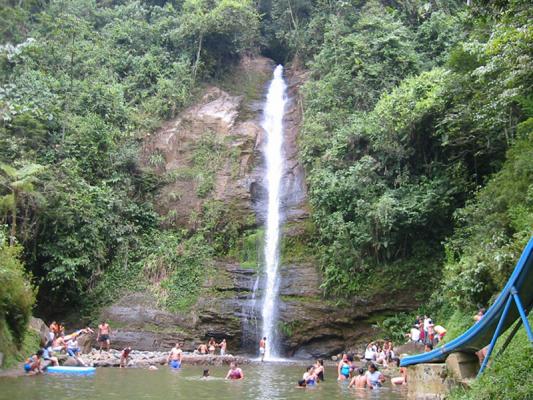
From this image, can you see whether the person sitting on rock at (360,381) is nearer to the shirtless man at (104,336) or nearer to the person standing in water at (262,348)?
the person standing in water at (262,348)

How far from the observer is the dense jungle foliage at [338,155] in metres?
17.5

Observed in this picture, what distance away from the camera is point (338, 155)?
2564cm

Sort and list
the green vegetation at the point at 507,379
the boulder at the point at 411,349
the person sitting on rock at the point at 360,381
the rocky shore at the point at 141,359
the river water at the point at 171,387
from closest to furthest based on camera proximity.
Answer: the green vegetation at the point at 507,379 < the river water at the point at 171,387 < the person sitting on rock at the point at 360,381 < the boulder at the point at 411,349 < the rocky shore at the point at 141,359

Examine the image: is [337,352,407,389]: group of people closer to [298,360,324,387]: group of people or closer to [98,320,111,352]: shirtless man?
[298,360,324,387]: group of people

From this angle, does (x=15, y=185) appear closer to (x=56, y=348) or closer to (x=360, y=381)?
(x=56, y=348)

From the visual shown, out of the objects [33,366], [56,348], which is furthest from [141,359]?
[33,366]

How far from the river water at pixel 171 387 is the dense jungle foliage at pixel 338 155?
4.60 meters

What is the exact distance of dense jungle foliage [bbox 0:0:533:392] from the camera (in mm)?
17453

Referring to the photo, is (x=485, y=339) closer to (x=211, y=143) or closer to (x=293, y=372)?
(x=293, y=372)

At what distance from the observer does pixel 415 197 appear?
21.7 metres

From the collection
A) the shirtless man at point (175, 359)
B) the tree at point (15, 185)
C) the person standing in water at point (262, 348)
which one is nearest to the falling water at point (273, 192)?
the person standing in water at point (262, 348)

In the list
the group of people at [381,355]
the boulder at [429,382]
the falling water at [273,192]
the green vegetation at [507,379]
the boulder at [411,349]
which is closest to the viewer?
the green vegetation at [507,379]

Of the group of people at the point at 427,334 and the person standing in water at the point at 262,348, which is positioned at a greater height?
the group of people at the point at 427,334

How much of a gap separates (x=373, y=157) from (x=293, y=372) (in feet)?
34.8
